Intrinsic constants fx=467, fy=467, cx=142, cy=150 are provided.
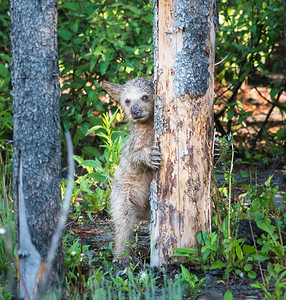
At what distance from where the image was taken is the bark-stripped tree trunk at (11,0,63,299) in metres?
3.09

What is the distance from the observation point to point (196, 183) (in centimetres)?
377

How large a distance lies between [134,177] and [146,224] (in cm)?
105

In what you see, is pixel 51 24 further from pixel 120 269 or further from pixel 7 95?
pixel 7 95

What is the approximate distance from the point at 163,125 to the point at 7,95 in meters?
4.11

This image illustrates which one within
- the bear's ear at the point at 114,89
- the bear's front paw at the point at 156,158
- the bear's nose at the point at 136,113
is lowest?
the bear's front paw at the point at 156,158

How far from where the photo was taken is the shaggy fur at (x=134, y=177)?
4.43m

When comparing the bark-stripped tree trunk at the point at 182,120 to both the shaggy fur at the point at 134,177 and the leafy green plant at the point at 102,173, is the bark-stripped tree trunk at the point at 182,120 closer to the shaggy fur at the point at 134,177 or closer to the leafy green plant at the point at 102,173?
the shaggy fur at the point at 134,177

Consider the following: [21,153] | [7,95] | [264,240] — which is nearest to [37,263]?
[21,153]

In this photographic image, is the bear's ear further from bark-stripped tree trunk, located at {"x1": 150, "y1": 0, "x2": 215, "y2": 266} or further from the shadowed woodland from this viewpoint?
bark-stripped tree trunk, located at {"x1": 150, "y1": 0, "x2": 215, "y2": 266}

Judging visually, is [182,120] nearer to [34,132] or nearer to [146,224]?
[34,132]

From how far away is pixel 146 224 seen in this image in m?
5.45

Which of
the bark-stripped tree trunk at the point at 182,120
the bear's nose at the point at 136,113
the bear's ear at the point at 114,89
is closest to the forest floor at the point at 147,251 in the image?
the bark-stripped tree trunk at the point at 182,120

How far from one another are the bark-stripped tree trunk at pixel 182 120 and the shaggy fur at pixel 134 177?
57 cm

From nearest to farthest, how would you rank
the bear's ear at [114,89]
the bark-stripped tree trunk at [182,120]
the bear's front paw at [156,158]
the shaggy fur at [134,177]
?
the bark-stripped tree trunk at [182,120]
the bear's front paw at [156,158]
the shaggy fur at [134,177]
the bear's ear at [114,89]
